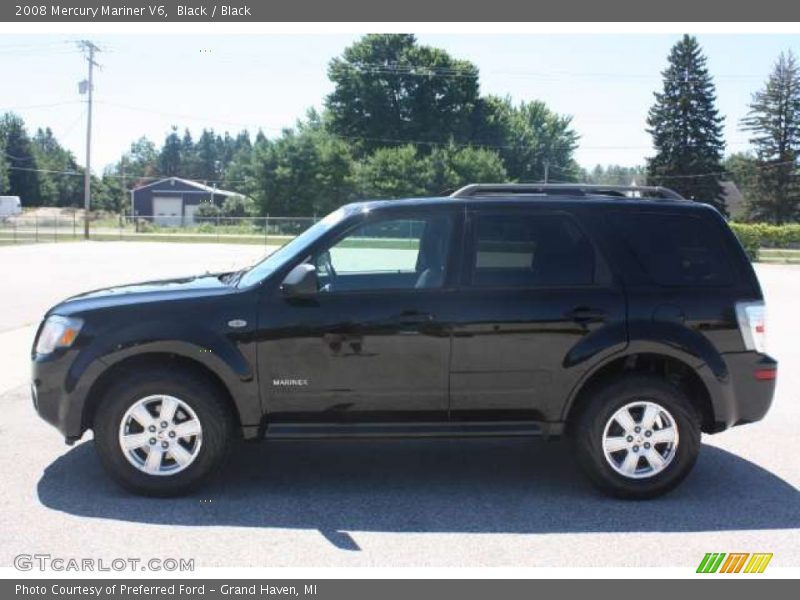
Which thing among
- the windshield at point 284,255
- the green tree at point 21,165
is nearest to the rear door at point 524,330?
the windshield at point 284,255

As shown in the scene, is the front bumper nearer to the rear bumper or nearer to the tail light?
the rear bumper

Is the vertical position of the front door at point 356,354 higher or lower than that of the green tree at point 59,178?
lower

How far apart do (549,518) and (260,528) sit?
5.66 feet

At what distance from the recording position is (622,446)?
5.00 m

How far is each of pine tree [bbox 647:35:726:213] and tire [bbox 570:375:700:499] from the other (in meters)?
62.5

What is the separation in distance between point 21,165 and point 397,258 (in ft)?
354

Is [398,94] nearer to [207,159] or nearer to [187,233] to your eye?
[187,233]

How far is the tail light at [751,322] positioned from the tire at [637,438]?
1.92ft

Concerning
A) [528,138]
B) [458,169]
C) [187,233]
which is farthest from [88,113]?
[528,138]

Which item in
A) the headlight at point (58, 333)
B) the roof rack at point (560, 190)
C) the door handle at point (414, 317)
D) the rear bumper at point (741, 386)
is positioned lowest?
the rear bumper at point (741, 386)

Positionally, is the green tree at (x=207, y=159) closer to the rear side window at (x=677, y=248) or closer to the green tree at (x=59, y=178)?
the green tree at (x=59, y=178)

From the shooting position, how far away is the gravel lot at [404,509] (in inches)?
165
